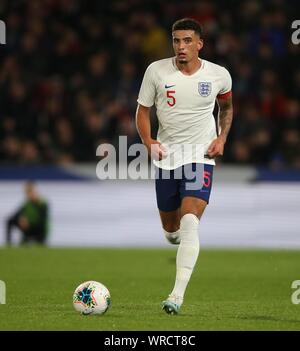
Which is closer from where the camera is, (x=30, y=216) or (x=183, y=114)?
(x=183, y=114)

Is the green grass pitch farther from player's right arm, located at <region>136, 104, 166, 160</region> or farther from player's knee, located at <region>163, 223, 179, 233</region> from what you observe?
player's right arm, located at <region>136, 104, 166, 160</region>

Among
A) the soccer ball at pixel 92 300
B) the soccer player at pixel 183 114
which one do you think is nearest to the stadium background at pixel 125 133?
the soccer player at pixel 183 114

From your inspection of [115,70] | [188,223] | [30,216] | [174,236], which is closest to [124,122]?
[115,70]

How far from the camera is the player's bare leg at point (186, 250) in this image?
9047 millimetres

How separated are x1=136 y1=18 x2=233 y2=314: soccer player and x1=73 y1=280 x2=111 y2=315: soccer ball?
3.11 feet

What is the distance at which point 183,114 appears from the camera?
9.64m

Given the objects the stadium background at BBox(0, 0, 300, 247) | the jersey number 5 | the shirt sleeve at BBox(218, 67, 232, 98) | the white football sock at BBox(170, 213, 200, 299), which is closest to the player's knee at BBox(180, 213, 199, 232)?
the white football sock at BBox(170, 213, 200, 299)

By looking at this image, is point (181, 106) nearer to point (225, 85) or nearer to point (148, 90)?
point (148, 90)

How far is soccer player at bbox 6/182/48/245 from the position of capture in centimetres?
1898

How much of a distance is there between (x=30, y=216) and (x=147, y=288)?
742cm

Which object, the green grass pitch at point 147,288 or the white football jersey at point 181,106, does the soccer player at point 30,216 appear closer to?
the green grass pitch at point 147,288

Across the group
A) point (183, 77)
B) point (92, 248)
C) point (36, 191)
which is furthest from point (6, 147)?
point (183, 77)
